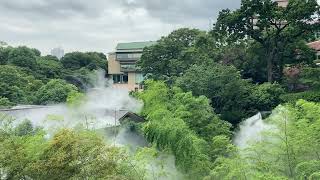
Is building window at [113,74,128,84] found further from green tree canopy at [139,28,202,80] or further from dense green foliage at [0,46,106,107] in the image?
green tree canopy at [139,28,202,80]

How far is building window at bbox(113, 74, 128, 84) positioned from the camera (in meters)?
52.7

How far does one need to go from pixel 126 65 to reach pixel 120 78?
2.30 meters

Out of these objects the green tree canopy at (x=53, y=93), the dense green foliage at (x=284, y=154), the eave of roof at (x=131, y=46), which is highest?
the eave of roof at (x=131, y=46)

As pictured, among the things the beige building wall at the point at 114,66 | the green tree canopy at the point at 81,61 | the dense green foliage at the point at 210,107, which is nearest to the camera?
the dense green foliage at the point at 210,107

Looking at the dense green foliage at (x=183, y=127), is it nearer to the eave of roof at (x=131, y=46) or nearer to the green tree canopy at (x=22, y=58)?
the eave of roof at (x=131, y=46)

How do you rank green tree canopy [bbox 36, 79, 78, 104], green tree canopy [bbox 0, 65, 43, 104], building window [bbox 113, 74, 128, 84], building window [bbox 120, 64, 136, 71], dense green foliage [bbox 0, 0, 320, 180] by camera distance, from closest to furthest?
dense green foliage [bbox 0, 0, 320, 180] → green tree canopy [bbox 0, 65, 43, 104] → green tree canopy [bbox 36, 79, 78, 104] → building window [bbox 120, 64, 136, 71] → building window [bbox 113, 74, 128, 84]

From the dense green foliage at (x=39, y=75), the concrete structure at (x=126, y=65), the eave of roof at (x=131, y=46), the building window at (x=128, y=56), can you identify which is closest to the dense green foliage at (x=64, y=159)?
the dense green foliage at (x=39, y=75)

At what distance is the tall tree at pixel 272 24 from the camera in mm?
26234

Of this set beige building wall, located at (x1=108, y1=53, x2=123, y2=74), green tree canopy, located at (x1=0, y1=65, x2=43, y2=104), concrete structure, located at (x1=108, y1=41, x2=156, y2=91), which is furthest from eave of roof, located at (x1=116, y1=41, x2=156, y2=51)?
green tree canopy, located at (x1=0, y1=65, x2=43, y2=104)

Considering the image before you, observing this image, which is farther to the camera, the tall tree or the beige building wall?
the beige building wall

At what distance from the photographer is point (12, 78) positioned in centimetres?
3750

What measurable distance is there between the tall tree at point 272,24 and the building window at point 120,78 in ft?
83.4

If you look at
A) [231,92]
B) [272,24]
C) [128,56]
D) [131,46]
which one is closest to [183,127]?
[231,92]

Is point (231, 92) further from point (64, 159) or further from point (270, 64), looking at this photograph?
point (64, 159)
